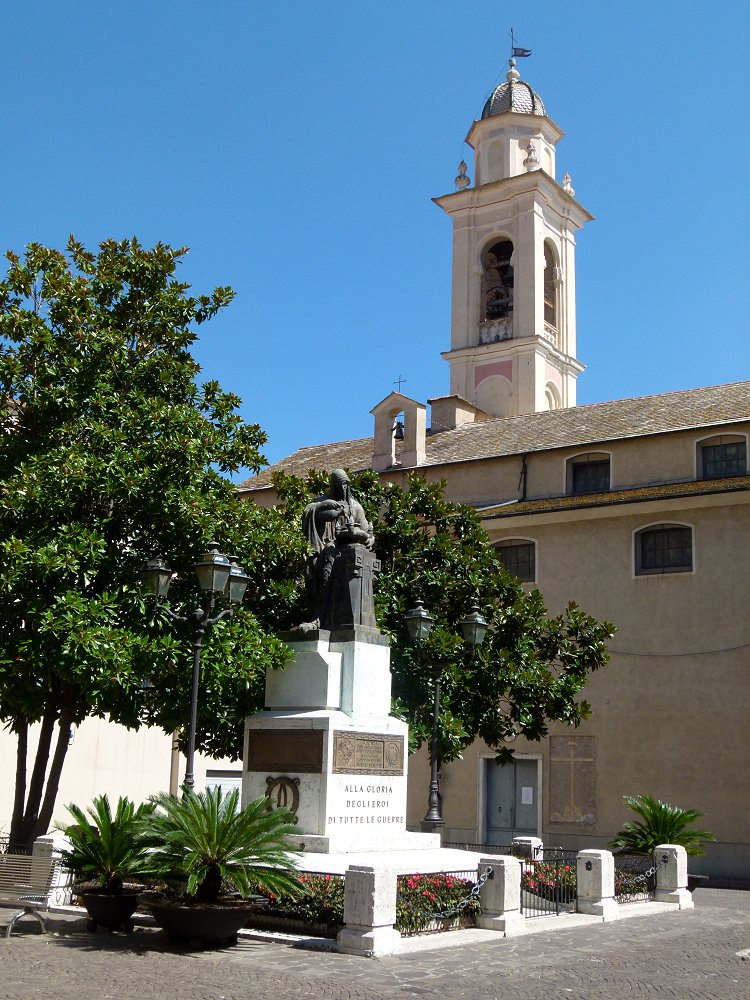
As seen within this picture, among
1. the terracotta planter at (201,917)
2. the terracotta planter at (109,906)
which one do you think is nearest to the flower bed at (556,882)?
the terracotta planter at (201,917)

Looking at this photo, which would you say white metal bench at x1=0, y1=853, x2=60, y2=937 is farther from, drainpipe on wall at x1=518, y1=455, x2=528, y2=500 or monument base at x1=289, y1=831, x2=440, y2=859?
drainpipe on wall at x1=518, y1=455, x2=528, y2=500

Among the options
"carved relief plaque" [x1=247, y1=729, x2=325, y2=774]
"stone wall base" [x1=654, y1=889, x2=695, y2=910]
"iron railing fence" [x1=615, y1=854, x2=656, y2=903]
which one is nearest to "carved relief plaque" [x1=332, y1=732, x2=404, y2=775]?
"carved relief plaque" [x1=247, y1=729, x2=325, y2=774]

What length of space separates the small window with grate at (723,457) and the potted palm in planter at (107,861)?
20309mm

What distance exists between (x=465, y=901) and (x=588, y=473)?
19304 mm

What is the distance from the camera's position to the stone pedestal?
13789 millimetres

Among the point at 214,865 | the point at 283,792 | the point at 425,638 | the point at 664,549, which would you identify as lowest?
the point at 214,865

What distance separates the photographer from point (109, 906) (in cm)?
1212

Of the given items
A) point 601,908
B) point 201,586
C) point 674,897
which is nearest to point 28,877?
point 201,586

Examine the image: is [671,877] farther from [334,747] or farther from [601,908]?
[334,747]

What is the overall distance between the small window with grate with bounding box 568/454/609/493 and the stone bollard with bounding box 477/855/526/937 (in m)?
18.2

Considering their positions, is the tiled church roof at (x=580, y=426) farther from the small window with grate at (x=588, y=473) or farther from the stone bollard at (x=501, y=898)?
the stone bollard at (x=501, y=898)

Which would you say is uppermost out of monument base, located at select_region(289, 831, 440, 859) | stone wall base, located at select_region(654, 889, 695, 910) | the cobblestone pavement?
monument base, located at select_region(289, 831, 440, 859)

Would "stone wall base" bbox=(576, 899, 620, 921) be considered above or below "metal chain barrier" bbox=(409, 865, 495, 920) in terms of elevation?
below

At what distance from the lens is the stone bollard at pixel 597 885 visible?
50.9ft
